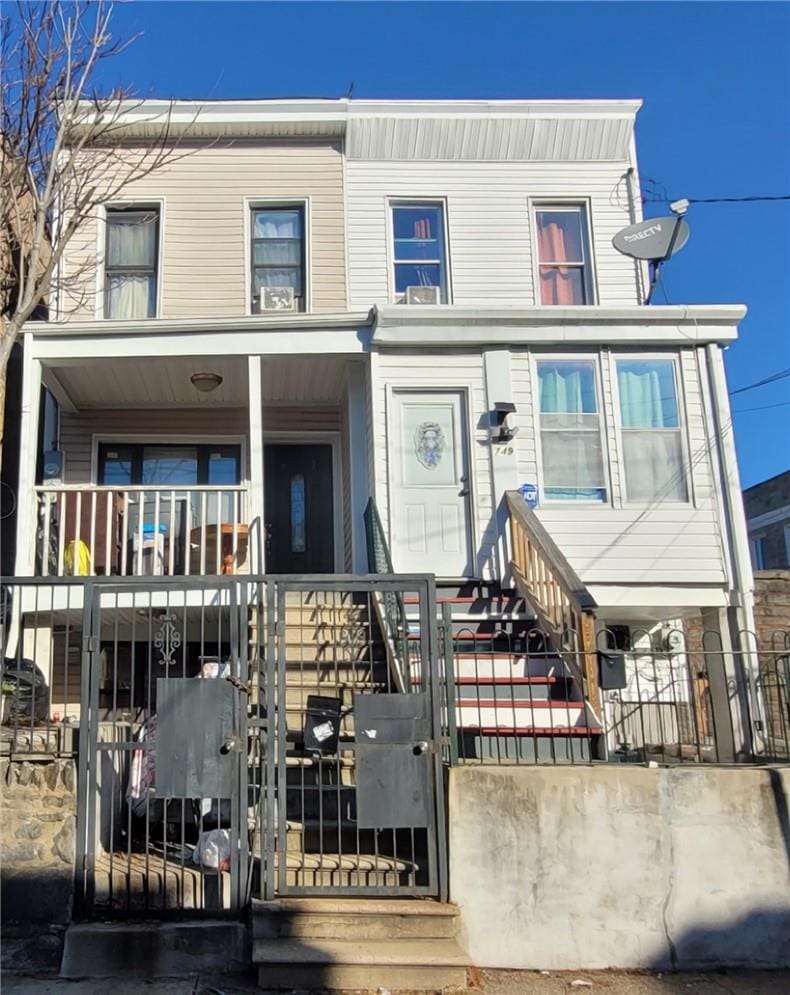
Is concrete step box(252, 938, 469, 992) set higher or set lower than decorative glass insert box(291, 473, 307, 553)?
lower

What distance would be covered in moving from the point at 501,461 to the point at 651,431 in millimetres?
1666

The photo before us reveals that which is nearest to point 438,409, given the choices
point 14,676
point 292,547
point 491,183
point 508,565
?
point 508,565

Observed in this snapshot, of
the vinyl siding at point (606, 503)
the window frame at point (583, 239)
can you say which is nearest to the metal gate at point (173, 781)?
the vinyl siding at point (606, 503)

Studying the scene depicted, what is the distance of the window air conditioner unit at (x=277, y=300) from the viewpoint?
9.80 metres

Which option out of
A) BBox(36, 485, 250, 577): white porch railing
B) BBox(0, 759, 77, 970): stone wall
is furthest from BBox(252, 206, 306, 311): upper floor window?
BBox(0, 759, 77, 970): stone wall

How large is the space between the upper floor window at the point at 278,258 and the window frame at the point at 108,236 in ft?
3.54

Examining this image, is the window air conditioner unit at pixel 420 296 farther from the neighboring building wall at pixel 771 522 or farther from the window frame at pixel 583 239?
the neighboring building wall at pixel 771 522

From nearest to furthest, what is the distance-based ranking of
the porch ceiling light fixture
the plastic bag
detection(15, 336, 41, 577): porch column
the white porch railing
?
the plastic bag, detection(15, 336, 41, 577): porch column, the white porch railing, the porch ceiling light fixture

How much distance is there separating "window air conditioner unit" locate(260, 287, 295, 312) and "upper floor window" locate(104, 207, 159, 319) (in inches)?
49.9

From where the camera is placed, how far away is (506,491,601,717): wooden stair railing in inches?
231

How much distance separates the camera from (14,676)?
5941mm

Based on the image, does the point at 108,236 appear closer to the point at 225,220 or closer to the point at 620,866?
the point at 225,220

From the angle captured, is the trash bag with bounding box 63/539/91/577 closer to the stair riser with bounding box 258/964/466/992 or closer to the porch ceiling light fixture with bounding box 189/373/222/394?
the porch ceiling light fixture with bounding box 189/373/222/394

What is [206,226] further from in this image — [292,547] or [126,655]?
[126,655]
